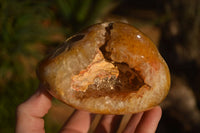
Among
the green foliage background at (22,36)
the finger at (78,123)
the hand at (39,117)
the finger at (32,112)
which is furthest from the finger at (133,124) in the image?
the green foliage background at (22,36)

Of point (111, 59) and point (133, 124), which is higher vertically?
point (111, 59)

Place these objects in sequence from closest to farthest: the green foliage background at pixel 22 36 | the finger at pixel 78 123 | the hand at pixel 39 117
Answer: the hand at pixel 39 117
the finger at pixel 78 123
the green foliage background at pixel 22 36

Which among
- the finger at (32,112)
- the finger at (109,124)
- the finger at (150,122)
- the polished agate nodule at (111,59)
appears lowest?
the finger at (109,124)

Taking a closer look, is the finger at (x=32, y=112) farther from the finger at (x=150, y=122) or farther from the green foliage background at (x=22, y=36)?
the green foliage background at (x=22, y=36)

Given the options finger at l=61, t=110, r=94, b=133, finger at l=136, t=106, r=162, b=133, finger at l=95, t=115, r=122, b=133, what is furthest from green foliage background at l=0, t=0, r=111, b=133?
finger at l=136, t=106, r=162, b=133

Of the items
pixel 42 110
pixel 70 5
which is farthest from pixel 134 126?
pixel 70 5

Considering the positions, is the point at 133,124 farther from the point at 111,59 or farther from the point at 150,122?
the point at 111,59

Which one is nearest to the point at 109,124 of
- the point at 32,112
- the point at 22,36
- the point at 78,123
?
the point at 78,123

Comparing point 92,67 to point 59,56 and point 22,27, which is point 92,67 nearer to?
point 59,56
